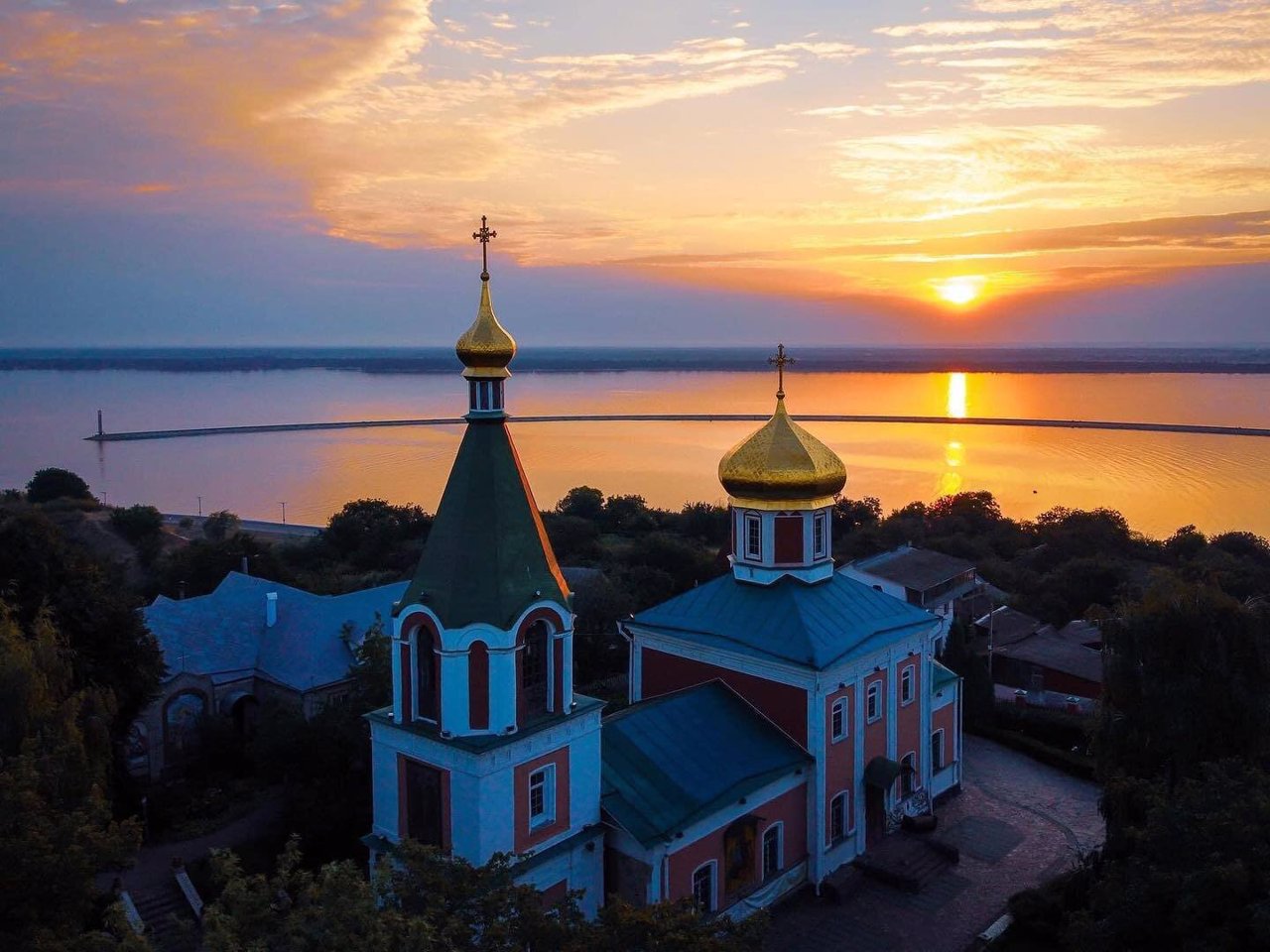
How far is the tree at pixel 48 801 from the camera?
7.66 m

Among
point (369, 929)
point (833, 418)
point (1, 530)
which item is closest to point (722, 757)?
point (369, 929)

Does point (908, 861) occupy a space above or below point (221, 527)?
below

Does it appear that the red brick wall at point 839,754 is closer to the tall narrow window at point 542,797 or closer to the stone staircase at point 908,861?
the stone staircase at point 908,861

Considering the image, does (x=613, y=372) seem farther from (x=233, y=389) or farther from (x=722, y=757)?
(x=722, y=757)

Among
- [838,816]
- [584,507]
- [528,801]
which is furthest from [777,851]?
[584,507]

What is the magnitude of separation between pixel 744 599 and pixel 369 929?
30.1 ft

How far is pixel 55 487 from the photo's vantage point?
44.8 m

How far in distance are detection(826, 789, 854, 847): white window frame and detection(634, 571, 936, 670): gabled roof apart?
6.29ft

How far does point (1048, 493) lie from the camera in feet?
175

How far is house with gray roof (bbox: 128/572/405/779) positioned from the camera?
16875 millimetres

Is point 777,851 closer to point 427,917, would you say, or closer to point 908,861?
point 908,861

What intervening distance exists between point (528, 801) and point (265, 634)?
422 inches

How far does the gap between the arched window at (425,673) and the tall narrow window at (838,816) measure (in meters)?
6.07

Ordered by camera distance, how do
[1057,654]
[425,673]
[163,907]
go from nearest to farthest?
[425,673] → [163,907] → [1057,654]
